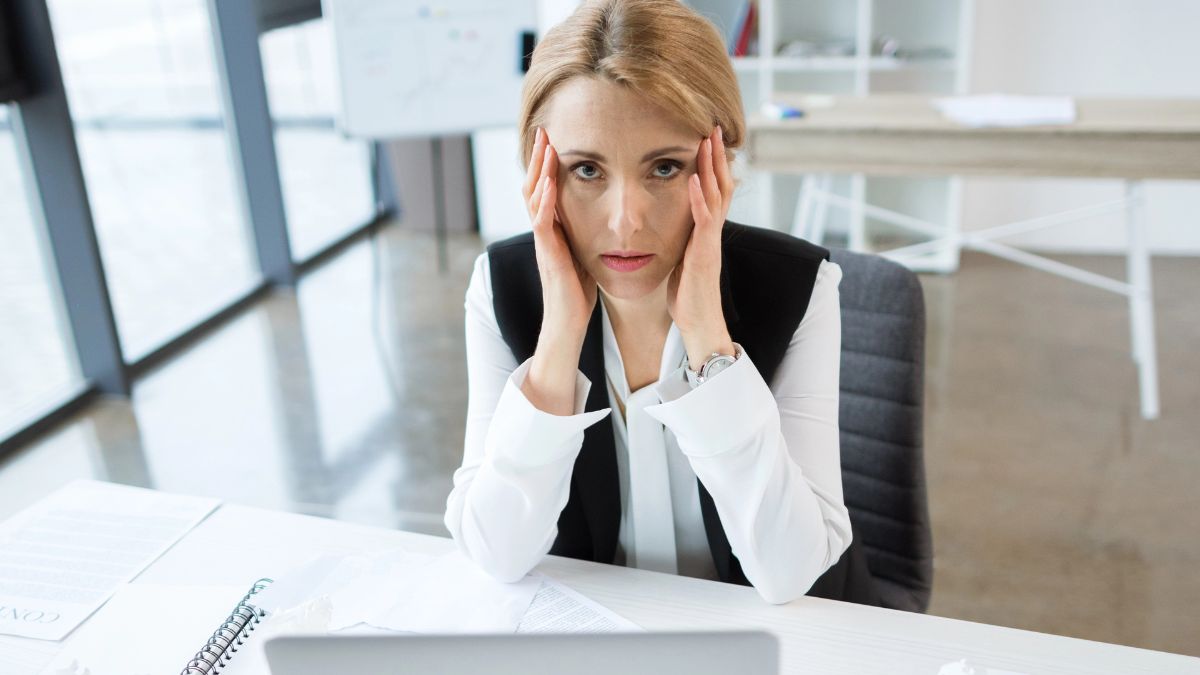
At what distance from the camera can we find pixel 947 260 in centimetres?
398

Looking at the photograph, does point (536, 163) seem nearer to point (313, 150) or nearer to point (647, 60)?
point (647, 60)

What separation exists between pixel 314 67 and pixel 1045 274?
3.74 m

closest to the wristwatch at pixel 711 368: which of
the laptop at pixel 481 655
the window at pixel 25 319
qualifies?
the laptop at pixel 481 655

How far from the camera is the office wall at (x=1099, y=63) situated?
3.83 meters

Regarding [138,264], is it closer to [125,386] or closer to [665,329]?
[125,386]

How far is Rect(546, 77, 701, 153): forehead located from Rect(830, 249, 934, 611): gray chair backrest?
1.39 ft

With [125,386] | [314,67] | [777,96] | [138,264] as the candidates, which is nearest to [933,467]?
[777,96]

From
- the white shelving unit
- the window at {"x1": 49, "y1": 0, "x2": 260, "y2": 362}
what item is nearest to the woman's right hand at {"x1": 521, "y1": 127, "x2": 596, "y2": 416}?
the window at {"x1": 49, "y1": 0, "x2": 260, "y2": 362}

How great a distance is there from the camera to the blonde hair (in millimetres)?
1034

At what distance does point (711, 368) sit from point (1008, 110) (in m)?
2.14

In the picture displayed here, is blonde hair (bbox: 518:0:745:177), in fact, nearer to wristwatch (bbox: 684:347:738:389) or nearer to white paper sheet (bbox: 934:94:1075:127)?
wristwatch (bbox: 684:347:738:389)

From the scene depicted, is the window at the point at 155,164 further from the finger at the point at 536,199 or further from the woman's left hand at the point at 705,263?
the woman's left hand at the point at 705,263

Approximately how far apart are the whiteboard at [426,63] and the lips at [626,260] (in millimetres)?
2568

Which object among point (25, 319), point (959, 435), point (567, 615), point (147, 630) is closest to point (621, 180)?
point (567, 615)
